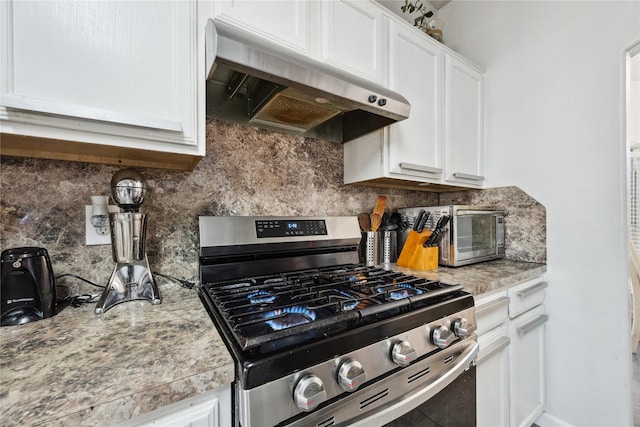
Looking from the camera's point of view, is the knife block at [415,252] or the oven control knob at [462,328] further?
the knife block at [415,252]

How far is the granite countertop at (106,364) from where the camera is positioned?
0.41 m

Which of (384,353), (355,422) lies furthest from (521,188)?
(355,422)

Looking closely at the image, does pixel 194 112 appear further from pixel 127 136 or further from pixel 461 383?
pixel 461 383

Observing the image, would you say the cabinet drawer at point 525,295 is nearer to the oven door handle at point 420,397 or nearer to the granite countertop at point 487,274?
the granite countertop at point 487,274

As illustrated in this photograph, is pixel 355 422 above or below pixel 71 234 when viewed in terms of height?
below

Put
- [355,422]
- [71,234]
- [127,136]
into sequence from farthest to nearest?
1. [71,234]
2. [127,136]
3. [355,422]

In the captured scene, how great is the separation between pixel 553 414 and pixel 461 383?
111 centimetres

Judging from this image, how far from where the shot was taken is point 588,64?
4.76ft

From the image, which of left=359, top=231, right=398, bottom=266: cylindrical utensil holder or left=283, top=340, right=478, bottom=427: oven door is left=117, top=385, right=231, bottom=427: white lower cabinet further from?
left=359, top=231, right=398, bottom=266: cylindrical utensil holder

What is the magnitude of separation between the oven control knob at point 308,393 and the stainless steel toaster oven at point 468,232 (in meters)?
1.17

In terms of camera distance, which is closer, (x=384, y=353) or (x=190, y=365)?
(x=190, y=365)

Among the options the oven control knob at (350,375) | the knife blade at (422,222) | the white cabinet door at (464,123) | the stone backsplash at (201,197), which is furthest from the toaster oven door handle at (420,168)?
the oven control knob at (350,375)

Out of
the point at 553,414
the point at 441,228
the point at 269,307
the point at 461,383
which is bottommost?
the point at 553,414

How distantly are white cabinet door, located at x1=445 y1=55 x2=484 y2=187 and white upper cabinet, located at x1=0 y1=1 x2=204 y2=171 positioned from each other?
138cm
